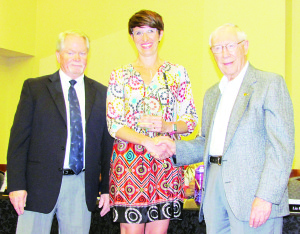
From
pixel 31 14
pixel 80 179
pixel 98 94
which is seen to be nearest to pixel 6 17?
pixel 31 14

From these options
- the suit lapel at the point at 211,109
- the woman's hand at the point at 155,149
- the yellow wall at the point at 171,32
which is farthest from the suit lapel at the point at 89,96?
the yellow wall at the point at 171,32

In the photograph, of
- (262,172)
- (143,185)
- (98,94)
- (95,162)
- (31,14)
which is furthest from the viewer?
(31,14)

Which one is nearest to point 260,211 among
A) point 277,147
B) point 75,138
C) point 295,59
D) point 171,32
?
point 277,147

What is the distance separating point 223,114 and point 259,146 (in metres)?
0.28

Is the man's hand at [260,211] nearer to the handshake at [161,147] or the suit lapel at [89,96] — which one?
the handshake at [161,147]

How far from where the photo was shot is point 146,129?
6.81ft

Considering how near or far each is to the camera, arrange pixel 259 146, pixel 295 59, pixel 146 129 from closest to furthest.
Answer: pixel 259 146 → pixel 146 129 → pixel 295 59

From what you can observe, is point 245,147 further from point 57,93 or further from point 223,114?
point 57,93

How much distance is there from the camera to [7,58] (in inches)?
228

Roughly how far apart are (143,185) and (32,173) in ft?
2.15

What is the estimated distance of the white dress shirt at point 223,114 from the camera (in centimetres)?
189

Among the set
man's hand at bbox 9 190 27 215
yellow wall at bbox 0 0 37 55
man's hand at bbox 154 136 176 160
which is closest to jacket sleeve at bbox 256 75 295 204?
man's hand at bbox 154 136 176 160

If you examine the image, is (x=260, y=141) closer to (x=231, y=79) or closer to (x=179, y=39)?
(x=231, y=79)

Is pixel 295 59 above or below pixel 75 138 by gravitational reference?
above
